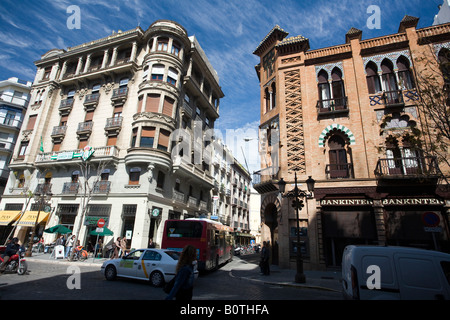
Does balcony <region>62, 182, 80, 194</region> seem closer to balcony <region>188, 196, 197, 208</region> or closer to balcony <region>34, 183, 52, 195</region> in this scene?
balcony <region>34, 183, 52, 195</region>

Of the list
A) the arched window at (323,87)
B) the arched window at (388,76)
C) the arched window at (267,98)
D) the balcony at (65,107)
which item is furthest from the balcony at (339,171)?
the balcony at (65,107)

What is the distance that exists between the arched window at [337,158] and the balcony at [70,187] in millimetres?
22940

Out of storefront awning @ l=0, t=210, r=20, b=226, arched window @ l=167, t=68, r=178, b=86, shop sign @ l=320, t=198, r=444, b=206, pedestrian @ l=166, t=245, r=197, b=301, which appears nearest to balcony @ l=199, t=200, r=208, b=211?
arched window @ l=167, t=68, r=178, b=86

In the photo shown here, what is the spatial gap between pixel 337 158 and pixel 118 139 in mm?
19971

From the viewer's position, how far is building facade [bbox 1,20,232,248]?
21.2 m

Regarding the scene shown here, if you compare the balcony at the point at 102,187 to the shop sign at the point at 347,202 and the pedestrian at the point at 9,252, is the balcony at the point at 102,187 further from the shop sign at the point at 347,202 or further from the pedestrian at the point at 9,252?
the shop sign at the point at 347,202

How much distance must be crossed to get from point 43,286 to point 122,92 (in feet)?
69.2

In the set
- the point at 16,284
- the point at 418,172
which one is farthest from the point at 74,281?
the point at 418,172

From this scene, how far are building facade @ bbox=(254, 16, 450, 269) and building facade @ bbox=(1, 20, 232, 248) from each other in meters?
10.1

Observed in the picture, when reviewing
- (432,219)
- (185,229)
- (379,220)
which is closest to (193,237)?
(185,229)

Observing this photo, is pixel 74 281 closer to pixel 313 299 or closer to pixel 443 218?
pixel 313 299

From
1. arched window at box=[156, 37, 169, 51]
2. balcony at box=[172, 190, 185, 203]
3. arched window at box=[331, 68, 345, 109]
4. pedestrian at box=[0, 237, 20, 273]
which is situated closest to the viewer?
pedestrian at box=[0, 237, 20, 273]

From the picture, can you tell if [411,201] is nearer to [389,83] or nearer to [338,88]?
[389,83]

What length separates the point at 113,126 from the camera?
23625mm
